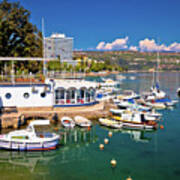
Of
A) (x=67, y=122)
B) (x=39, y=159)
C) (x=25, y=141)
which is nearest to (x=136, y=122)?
(x=67, y=122)

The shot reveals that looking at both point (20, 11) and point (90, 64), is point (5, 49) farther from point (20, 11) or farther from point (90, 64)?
point (90, 64)

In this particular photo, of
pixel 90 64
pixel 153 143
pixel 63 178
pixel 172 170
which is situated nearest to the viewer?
pixel 63 178

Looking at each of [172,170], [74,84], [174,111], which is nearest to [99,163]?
[172,170]

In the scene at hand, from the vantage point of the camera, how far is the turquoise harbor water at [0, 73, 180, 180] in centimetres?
1905

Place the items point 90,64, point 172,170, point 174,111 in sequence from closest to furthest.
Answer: point 172,170, point 174,111, point 90,64

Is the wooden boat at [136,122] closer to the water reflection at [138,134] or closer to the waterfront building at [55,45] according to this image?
the water reflection at [138,134]

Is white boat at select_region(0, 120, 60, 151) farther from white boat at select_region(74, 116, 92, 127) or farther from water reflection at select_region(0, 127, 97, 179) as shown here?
white boat at select_region(74, 116, 92, 127)

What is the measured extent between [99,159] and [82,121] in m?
9.36

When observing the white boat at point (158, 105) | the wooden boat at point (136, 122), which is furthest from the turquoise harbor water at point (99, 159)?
the white boat at point (158, 105)

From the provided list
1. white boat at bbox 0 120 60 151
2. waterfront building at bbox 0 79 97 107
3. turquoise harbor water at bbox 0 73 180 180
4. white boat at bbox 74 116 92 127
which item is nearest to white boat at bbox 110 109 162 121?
turquoise harbor water at bbox 0 73 180 180

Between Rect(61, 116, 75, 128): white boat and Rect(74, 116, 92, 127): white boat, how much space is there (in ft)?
2.06

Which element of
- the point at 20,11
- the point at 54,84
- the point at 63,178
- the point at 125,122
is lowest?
the point at 63,178

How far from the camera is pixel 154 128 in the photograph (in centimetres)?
3103

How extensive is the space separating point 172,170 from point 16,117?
58.4 feet
